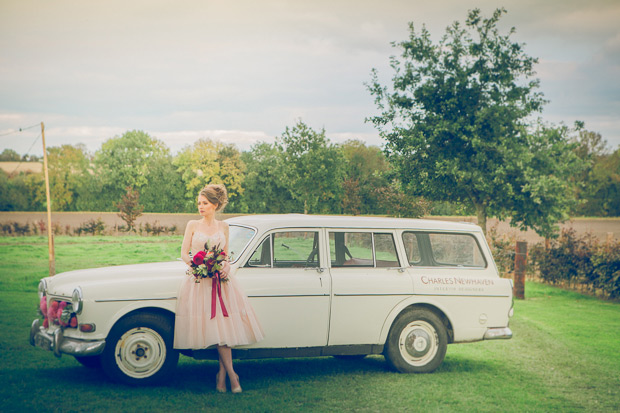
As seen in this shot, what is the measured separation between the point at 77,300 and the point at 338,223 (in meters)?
3.19

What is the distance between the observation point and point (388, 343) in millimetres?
7680

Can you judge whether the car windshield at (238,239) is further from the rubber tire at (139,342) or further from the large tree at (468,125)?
the large tree at (468,125)

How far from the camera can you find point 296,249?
7426mm

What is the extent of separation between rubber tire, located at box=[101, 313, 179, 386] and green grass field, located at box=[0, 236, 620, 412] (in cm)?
14

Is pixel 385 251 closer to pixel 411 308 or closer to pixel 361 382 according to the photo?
pixel 411 308

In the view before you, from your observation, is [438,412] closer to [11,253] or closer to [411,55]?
[411,55]

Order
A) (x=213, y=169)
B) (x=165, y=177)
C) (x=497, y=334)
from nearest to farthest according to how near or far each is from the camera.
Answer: (x=497, y=334) → (x=213, y=169) → (x=165, y=177)

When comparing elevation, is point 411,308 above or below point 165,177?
below

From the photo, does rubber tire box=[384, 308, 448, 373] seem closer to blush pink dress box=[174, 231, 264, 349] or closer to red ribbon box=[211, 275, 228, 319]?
blush pink dress box=[174, 231, 264, 349]

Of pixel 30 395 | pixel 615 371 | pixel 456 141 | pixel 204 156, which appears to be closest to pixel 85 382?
pixel 30 395

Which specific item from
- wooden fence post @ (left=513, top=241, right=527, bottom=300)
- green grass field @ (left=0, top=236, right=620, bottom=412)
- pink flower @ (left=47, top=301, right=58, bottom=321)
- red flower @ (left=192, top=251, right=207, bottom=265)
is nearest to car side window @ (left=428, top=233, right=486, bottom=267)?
green grass field @ (left=0, top=236, right=620, bottom=412)

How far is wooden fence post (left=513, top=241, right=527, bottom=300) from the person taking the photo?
51.5 feet

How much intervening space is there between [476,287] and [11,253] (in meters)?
22.4

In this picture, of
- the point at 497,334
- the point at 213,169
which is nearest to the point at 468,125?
the point at 497,334
